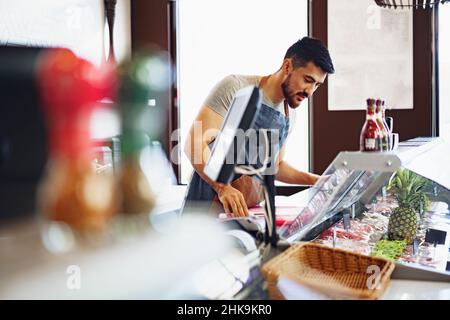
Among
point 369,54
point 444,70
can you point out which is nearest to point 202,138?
point 369,54

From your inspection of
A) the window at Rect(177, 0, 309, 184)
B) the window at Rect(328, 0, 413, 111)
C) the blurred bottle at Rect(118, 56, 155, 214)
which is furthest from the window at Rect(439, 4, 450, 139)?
the blurred bottle at Rect(118, 56, 155, 214)

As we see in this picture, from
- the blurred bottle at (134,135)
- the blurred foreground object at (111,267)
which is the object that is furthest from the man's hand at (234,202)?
the blurred bottle at (134,135)

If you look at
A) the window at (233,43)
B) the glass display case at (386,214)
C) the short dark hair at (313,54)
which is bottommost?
the glass display case at (386,214)

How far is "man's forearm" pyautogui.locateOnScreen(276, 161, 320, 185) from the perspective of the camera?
2.94 m

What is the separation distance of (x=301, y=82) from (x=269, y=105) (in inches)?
11.3

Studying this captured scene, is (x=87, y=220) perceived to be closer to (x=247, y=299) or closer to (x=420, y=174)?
(x=247, y=299)

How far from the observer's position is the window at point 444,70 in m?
4.46

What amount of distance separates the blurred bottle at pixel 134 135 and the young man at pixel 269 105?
5.74 feet

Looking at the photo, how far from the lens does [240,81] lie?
9.48 feet

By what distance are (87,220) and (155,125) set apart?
13 centimetres

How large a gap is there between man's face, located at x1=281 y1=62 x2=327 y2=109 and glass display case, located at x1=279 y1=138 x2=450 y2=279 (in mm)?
560

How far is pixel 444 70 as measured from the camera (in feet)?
14.8

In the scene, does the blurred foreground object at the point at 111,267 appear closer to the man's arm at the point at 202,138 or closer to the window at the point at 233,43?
the man's arm at the point at 202,138

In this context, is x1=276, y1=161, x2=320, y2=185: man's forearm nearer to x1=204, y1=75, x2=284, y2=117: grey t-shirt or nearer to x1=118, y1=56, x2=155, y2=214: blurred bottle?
x1=204, y1=75, x2=284, y2=117: grey t-shirt
